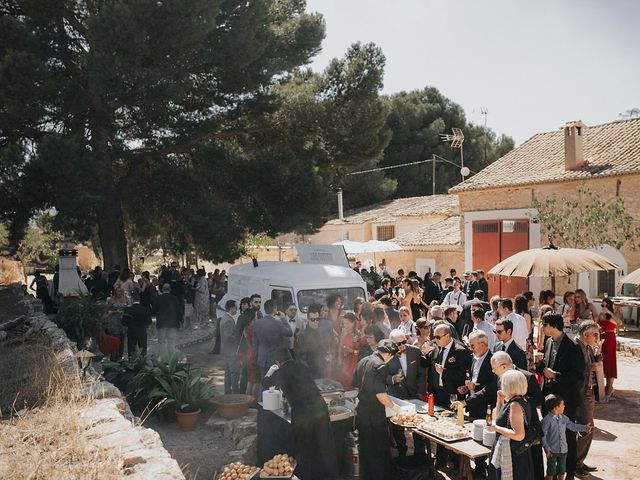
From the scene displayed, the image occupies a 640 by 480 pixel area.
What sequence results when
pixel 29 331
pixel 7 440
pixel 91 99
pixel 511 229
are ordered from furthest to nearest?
pixel 511 229 → pixel 91 99 → pixel 29 331 → pixel 7 440

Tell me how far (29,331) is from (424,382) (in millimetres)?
8577

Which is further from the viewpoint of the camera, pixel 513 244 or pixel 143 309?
pixel 513 244

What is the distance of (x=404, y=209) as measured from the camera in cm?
3244

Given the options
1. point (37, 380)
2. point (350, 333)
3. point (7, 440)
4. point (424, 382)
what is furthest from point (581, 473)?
point (37, 380)

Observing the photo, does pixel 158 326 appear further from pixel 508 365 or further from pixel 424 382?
pixel 508 365

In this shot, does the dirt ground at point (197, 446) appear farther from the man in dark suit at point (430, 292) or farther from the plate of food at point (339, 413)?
the man in dark suit at point (430, 292)

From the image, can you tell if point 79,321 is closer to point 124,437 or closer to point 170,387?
point 170,387

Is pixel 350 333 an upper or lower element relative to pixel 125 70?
lower

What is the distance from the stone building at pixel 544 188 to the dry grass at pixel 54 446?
1635cm

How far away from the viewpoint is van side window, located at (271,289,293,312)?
34.9 feet

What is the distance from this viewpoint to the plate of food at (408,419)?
19.7 feet

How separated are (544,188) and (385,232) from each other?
13286 mm

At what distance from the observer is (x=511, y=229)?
20391 millimetres

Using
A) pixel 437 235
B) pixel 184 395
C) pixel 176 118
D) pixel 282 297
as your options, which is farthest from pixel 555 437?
pixel 437 235
